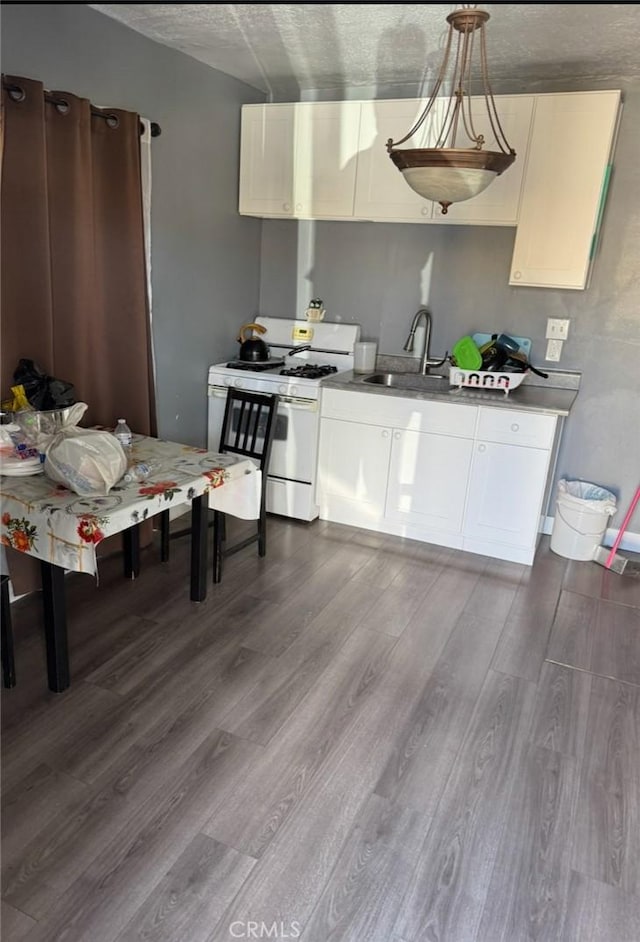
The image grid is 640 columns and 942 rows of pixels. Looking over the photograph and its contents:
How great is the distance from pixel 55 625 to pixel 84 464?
559 millimetres

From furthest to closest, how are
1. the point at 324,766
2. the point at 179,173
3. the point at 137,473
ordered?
the point at 179,173 → the point at 137,473 → the point at 324,766

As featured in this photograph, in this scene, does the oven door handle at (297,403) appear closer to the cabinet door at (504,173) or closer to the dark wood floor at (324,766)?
the dark wood floor at (324,766)

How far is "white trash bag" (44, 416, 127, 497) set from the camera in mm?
2141

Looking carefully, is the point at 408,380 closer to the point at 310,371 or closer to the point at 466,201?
the point at 310,371

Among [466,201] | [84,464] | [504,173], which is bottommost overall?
[84,464]

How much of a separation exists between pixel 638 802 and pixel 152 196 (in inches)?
128

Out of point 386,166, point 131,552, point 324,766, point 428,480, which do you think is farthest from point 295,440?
point 324,766

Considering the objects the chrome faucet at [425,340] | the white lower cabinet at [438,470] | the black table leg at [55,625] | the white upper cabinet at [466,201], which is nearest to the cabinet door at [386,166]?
the white upper cabinet at [466,201]

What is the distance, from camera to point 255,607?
9.57 feet

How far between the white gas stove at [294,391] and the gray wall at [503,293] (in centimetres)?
19

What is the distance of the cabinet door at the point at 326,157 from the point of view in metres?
3.61

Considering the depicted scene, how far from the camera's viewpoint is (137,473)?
2.37 m

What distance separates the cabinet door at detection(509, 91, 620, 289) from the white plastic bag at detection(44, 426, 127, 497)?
2313mm

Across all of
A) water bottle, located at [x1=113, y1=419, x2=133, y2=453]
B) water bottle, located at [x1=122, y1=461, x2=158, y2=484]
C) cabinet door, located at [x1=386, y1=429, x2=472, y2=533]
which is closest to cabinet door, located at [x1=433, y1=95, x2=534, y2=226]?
cabinet door, located at [x1=386, y1=429, x2=472, y2=533]
